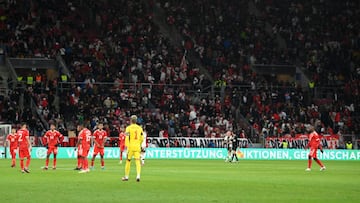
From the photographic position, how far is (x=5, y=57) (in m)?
57.8

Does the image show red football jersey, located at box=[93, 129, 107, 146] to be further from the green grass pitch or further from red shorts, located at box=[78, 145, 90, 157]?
the green grass pitch

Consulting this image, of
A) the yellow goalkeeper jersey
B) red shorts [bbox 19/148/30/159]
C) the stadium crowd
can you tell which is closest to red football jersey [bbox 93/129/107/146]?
red shorts [bbox 19/148/30/159]

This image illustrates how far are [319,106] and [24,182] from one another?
40351mm

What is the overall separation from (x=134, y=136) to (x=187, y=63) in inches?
1454

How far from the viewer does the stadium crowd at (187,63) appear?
57.5 metres

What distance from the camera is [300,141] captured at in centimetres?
6050

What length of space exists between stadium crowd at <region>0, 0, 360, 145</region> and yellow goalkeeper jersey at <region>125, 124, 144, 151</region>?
26.7 m

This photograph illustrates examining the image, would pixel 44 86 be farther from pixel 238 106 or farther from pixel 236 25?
pixel 236 25

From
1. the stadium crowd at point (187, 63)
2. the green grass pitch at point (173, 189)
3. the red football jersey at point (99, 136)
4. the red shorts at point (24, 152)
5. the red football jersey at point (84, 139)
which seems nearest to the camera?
the green grass pitch at point (173, 189)

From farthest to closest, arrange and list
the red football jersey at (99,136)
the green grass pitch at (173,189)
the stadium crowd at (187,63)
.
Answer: the stadium crowd at (187,63) < the red football jersey at (99,136) < the green grass pitch at (173,189)

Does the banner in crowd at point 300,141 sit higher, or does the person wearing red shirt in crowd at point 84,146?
the banner in crowd at point 300,141

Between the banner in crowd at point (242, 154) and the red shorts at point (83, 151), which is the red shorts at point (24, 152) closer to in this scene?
the red shorts at point (83, 151)

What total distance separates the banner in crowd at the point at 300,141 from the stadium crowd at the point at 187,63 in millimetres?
707

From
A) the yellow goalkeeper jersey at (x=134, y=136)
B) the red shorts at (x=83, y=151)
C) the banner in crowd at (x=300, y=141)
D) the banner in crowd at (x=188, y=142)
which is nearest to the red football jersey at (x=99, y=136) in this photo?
the red shorts at (x=83, y=151)
